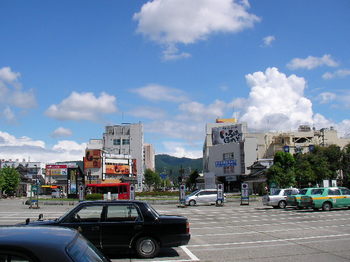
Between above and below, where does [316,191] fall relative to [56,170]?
below

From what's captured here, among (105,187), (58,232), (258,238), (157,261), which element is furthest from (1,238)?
(105,187)

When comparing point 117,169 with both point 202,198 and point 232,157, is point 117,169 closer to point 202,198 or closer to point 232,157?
point 232,157

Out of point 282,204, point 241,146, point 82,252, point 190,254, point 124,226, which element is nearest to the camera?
point 82,252

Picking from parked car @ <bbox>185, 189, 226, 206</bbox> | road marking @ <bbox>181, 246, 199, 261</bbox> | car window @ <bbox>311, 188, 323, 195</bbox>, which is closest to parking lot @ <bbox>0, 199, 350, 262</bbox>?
road marking @ <bbox>181, 246, 199, 261</bbox>

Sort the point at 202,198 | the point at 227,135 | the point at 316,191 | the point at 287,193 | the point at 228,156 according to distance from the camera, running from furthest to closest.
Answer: the point at 227,135, the point at 228,156, the point at 202,198, the point at 287,193, the point at 316,191

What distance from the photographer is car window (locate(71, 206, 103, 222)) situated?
33.6ft

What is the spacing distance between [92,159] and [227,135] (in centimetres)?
3959

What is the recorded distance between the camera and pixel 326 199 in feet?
85.8

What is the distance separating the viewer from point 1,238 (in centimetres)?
351

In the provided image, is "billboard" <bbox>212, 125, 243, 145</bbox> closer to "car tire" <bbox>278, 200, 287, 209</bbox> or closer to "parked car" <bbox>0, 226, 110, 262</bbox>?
"car tire" <bbox>278, 200, 287, 209</bbox>

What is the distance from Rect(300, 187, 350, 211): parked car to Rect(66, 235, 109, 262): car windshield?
2410 cm

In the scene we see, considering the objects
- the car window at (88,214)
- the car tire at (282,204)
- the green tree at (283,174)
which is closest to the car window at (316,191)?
the car tire at (282,204)

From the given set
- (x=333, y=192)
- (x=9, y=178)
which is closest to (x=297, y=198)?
(x=333, y=192)

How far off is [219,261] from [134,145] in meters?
139
